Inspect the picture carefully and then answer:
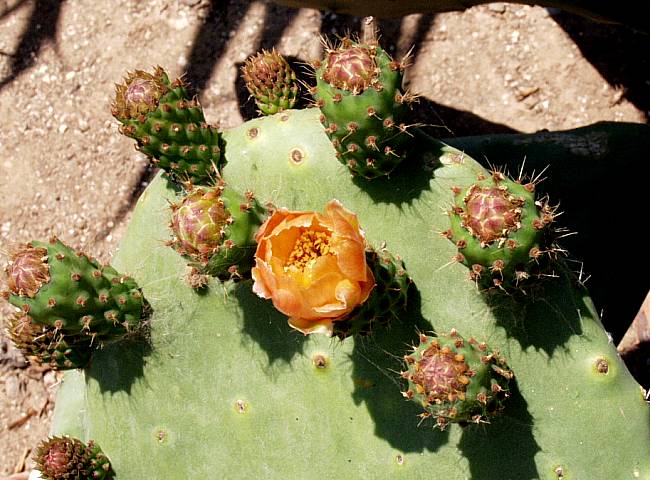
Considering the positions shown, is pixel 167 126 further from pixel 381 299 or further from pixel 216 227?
pixel 381 299

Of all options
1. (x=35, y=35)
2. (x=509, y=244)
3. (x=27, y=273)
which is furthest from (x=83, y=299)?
(x=35, y=35)

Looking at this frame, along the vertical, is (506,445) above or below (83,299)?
below

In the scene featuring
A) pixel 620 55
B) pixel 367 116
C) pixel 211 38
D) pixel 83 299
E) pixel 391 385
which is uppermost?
pixel 367 116

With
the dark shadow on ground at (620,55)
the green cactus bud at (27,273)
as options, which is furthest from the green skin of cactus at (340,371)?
the dark shadow on ground at (620,55)

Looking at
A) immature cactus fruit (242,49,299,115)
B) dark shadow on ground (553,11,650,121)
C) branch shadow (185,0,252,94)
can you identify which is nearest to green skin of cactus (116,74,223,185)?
immature cactus fruit (242,49,299,115)

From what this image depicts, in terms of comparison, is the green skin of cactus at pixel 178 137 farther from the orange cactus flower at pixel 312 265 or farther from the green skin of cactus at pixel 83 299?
the orange cactus flower at pixel 312 265

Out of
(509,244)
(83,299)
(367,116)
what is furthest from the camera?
(83,299)

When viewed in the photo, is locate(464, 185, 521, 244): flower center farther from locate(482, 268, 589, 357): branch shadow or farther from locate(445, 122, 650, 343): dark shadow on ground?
locate(445, 122, 650, 343): dark shadow on ground
